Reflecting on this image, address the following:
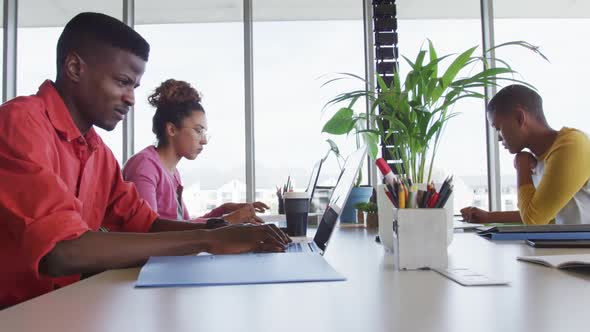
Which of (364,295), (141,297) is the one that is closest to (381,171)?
(364,295)

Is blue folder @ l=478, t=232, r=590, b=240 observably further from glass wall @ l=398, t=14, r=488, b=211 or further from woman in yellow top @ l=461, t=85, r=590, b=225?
glass wall @ l=398, t=14, r=488, b=211

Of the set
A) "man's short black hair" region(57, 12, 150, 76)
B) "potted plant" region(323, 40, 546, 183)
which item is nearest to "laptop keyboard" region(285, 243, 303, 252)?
"potted plant" region(323, 40, 546, 183)

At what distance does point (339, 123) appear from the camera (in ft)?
6.71

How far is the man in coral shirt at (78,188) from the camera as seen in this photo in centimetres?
91

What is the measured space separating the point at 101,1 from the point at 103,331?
423 cm

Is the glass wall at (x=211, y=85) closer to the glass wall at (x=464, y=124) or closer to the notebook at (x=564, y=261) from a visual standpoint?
the glass wall at (x=464, y=124)

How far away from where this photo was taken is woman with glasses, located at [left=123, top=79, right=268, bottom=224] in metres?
2.23

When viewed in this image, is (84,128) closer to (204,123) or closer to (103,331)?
(103,331)

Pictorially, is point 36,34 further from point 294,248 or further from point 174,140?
point 294,248

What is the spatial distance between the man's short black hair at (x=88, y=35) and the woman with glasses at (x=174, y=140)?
92 centimetres

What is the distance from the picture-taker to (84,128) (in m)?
1.36

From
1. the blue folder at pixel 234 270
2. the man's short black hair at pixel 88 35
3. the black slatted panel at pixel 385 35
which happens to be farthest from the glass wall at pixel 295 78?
the blue folder at pixel 234 270

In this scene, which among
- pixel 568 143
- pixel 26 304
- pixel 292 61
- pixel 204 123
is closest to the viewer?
pixel 26 304

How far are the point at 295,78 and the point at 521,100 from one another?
6.85 feet
